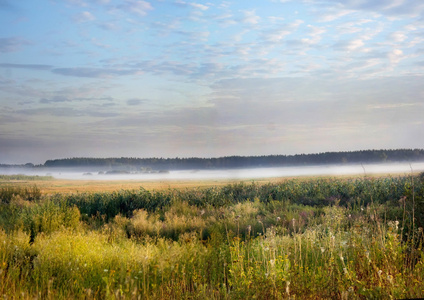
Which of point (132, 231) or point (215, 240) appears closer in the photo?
point (215, 240)

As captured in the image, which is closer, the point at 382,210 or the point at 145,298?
the point at 145,298

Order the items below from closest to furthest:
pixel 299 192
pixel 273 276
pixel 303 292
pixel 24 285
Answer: pixel 303 292
pixel 273 276
pixel 24 285
pixel 299 192

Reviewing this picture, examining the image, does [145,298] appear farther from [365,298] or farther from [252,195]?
[252,195]

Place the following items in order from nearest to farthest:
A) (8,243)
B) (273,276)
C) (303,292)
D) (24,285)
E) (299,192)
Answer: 1. (303,292)
2. (273,276)
3. (24,285)
4. (8,243)
5. (299,192)

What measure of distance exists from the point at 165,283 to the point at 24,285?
2.30m

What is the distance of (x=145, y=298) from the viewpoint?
5.52 m

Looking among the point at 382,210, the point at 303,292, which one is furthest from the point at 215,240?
the point at 382,210

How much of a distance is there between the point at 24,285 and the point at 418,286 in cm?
584

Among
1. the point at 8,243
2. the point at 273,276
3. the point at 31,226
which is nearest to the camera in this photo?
the point at 273,276

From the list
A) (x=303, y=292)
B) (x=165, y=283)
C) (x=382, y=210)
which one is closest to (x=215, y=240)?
(x=165, y=283)

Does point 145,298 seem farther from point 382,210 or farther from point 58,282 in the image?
point 382,210

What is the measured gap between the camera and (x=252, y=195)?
19.6 meters

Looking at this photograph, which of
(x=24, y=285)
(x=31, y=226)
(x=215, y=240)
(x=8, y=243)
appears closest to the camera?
(x=24, y=285)

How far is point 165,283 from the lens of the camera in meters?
5.87
